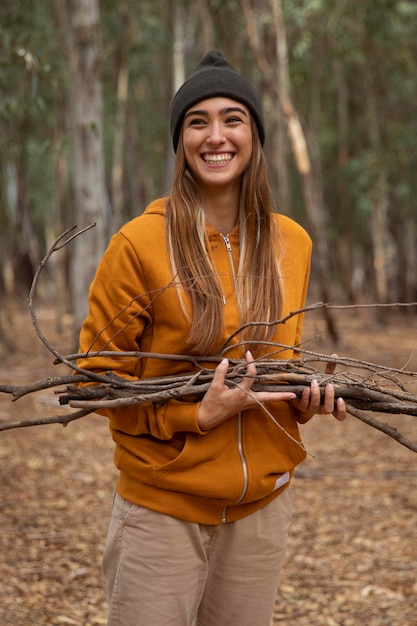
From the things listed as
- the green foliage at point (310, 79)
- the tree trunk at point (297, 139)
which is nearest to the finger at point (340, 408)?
the green foliage at point (310, 79)

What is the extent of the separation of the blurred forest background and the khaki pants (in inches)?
167

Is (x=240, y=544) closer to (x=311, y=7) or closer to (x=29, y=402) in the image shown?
(x=29, y=402)

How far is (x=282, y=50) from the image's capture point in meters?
13.1

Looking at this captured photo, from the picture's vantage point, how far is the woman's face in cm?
234

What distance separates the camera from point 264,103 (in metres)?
16.1

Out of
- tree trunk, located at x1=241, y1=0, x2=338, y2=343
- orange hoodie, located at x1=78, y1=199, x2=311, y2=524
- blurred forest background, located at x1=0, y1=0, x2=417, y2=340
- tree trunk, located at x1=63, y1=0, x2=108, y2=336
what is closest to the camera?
orange hoodie, located at x1=78, y1=199, x2=311, y2=524

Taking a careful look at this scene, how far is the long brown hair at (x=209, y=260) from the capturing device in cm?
223

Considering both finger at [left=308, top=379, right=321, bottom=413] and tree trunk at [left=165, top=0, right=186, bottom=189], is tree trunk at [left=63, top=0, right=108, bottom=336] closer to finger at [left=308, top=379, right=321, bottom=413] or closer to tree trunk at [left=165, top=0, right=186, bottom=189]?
finger at [left=308, top=379, right=321, bottom=413]

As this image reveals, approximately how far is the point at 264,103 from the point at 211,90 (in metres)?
14.2

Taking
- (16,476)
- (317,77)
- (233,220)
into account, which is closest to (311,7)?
(317,77)

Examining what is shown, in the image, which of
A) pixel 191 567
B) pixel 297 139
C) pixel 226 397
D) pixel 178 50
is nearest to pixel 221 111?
pixel 226 397

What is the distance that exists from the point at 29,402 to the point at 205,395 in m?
6.80

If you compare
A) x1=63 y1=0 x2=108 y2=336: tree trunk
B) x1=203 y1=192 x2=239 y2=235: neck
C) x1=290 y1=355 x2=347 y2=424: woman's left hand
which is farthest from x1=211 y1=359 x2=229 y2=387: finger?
x1=63 y1=0 x2=108 y2=336: tree trunk

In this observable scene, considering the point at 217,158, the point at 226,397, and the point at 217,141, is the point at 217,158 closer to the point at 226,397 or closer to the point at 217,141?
the point at 217,141
